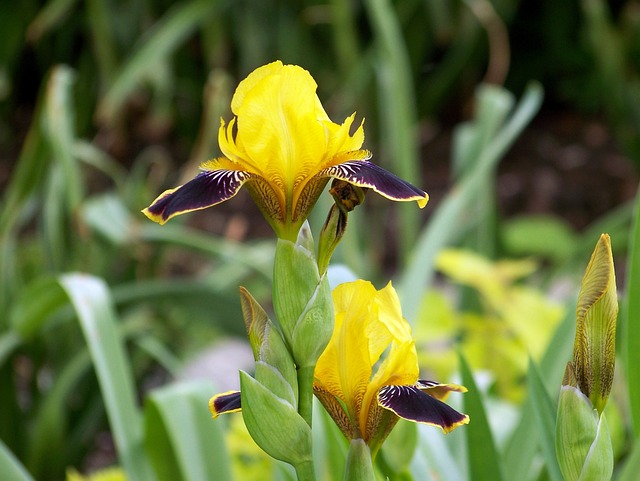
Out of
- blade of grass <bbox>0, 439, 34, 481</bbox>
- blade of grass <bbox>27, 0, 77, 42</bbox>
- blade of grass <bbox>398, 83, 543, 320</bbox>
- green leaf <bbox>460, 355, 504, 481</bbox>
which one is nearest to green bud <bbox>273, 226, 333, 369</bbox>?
green leaf <bbox>460, 355, 504, 481</bbox>

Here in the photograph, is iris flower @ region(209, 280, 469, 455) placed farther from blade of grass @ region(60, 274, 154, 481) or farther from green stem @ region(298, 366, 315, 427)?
blade of grass @ region(60, 274, 154, 481)

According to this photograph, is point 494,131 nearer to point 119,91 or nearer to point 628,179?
point 119,91

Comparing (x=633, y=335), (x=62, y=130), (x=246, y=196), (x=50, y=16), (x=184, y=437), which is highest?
(x=50, y=16)

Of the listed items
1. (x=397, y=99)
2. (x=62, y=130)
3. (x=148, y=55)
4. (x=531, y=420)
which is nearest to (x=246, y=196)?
(x=148, y=55)

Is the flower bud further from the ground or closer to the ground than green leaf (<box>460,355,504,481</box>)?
further from the ground

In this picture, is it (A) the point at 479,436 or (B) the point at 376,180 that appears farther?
(A) the point at 479,436

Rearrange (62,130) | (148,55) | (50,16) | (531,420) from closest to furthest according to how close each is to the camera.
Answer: (531,420), (62,130), (148,55), (50,16)

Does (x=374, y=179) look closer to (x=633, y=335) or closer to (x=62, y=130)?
(x=633, y=335)
